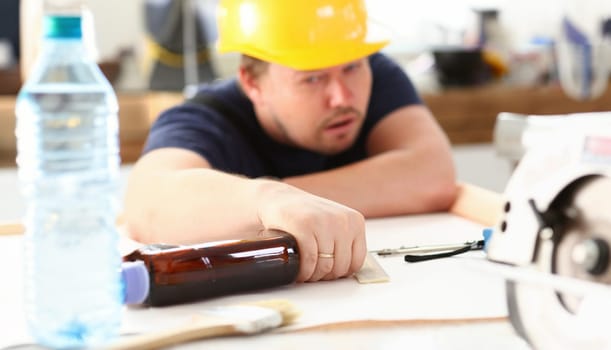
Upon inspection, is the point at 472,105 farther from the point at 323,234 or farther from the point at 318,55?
the point at 323,234

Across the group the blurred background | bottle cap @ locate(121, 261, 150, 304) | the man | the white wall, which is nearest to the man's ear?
the man

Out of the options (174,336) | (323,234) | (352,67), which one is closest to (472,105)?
(352,67)

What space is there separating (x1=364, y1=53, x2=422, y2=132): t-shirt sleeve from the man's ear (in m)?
0.22

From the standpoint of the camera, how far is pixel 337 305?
32.6 inches

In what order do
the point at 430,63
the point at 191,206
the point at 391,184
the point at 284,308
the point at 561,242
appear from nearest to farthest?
the point at 561,242
the point at 284,308
the point at 191,206
the point at 391,184
the point at 430,63

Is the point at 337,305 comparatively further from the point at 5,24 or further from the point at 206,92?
the point at 5,24

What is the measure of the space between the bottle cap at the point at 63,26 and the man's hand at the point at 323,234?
330 mm

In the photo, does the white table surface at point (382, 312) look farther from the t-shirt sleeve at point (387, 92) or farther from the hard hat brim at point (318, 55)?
the t-shirt sleeve at point (387, 92)

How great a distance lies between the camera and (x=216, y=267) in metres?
0.83

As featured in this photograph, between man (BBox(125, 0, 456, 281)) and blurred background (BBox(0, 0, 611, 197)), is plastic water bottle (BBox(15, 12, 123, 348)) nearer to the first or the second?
man (BBox(125, 0, 456, 281))

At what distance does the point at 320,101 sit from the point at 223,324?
63cm

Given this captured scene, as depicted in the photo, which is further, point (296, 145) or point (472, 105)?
point (472, 105)

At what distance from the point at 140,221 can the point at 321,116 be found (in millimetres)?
351

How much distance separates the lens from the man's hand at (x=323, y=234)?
894 millimetres
